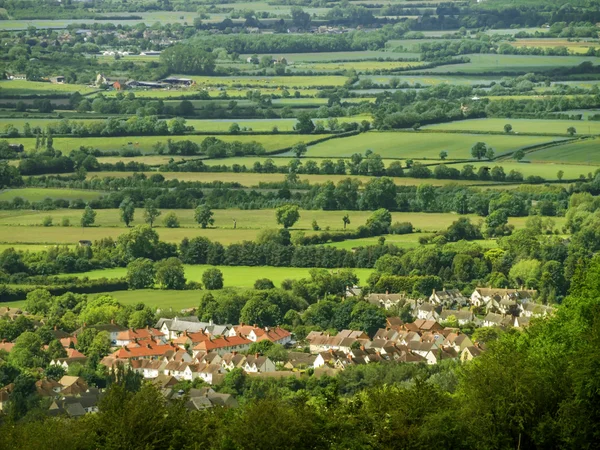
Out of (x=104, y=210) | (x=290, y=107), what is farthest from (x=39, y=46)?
(x=104, y=210)

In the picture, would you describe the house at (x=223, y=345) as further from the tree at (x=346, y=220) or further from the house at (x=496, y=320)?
the tree at (x=346, y=220)

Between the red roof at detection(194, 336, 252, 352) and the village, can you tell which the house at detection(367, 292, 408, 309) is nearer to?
the village

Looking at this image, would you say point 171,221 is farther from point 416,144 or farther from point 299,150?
point 416,144

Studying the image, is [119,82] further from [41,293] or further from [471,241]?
[41,293]

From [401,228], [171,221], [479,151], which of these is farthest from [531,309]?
[479,151]

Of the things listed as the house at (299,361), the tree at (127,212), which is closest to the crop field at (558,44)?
the tree at (127,212)

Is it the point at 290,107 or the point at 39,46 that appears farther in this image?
the point at 39,46

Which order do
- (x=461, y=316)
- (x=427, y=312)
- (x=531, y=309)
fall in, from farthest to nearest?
1. (x=427, y=312)
2. (x=531, y=309)
3. (x=461, y=316)
